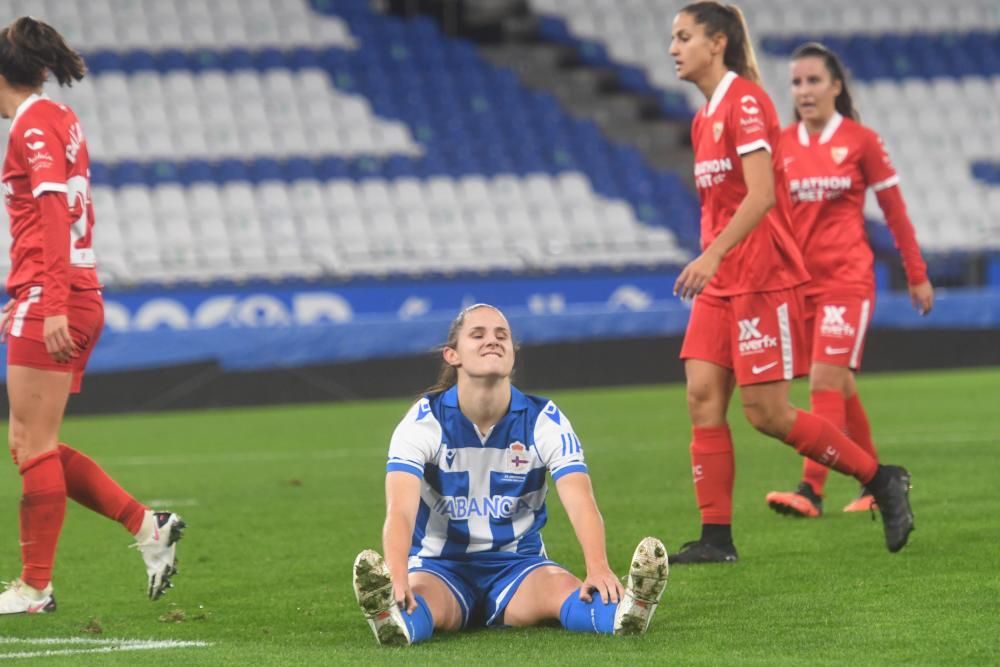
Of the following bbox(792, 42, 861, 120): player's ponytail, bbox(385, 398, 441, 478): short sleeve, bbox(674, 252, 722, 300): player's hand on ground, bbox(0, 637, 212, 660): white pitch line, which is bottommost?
bbox(0, 637, 212, 660): white pitch line

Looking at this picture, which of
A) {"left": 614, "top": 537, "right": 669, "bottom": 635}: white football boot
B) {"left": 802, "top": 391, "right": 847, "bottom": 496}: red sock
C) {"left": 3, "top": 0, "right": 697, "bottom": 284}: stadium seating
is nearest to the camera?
{"left": 614, "top": 537, "right": 669, "bottom": 635}: white football boot

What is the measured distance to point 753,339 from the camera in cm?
622

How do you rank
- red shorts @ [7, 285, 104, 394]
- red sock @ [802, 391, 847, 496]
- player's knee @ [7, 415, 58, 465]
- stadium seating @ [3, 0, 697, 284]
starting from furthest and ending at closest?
stadium seating @ [3, 0, 697, 284], red sock @ [802, 391, 847, 496], player's knee @ [7, 415, 58, 465], red shorts @ [7, 285, 104, 394]

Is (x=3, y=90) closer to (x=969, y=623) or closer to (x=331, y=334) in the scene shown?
(x=969, y=623)

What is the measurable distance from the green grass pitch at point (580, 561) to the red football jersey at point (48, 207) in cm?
106

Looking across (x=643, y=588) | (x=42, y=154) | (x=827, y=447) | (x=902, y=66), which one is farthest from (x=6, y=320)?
(x=902, y=66)

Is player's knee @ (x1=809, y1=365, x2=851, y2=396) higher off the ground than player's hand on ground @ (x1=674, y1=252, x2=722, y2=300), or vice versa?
player's hand on ground @ (x1=674, y1=252, x2=722, y2=300)

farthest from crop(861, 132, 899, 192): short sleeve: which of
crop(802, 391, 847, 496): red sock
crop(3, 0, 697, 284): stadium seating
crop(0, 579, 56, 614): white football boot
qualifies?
crop(3, 0, 697, 284): stadium seating

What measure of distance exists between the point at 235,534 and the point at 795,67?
3230 millimetres

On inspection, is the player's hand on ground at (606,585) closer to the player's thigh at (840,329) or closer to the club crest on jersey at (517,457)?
the club crest on jersey at (517,457)

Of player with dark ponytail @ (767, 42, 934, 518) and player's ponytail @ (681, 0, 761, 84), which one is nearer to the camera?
player's ponytail @ (681, 0, 761, 84)

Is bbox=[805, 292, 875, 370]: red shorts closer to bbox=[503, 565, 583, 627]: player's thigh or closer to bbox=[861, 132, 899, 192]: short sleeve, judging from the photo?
bbox=[861, 132, 899, 192]: short sleeve

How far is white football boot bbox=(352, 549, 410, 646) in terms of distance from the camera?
439 cm

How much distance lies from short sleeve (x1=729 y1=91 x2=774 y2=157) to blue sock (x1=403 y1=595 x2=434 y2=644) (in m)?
2.20
